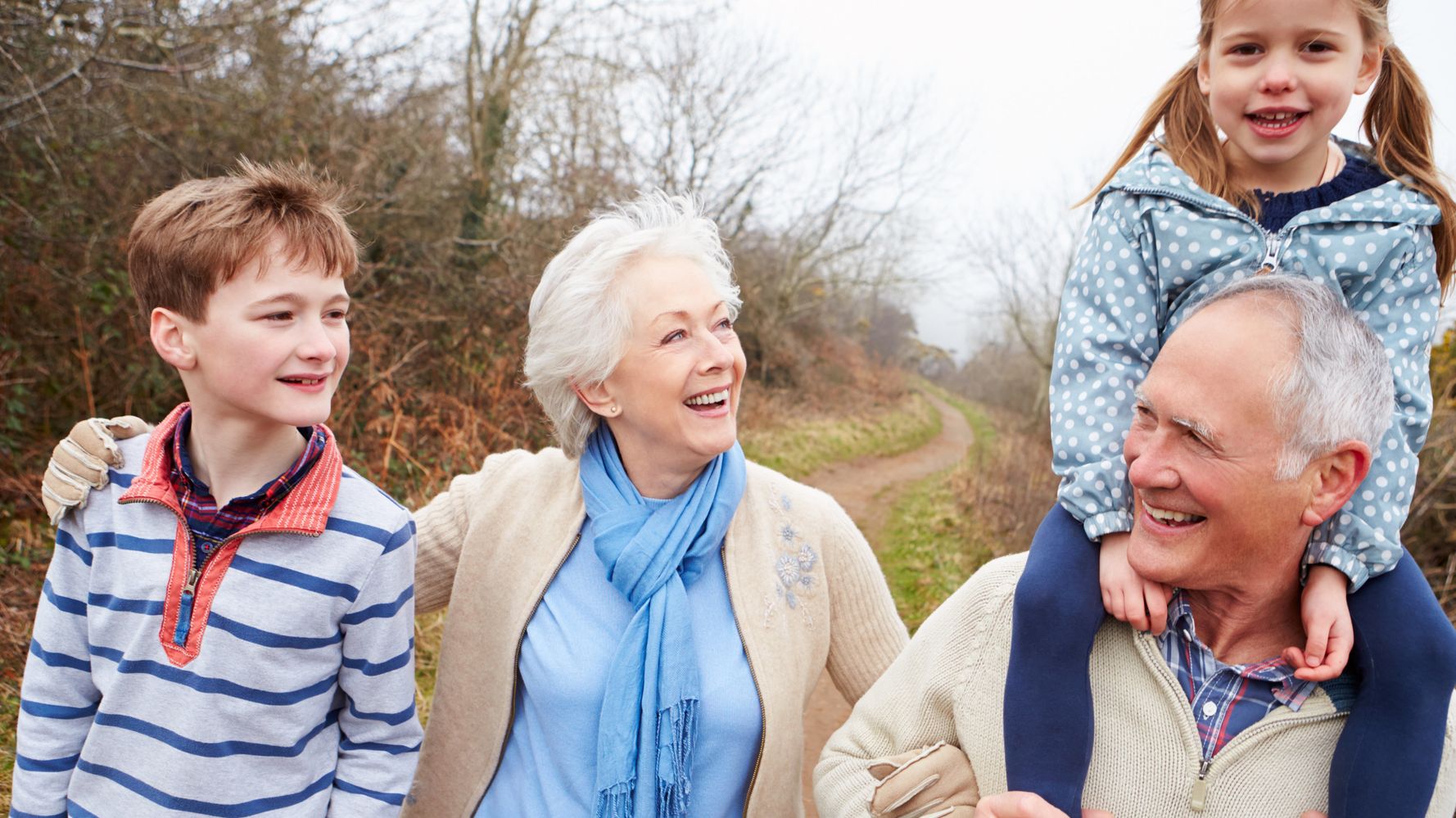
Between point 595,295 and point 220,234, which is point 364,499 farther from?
point 595,295

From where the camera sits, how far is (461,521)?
2217 mm

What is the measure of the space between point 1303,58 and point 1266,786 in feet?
4.29

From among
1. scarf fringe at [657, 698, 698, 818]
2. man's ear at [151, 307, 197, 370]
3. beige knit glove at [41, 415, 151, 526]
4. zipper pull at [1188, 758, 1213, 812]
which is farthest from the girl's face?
beige knit glove at [41, 415, 151, 526]

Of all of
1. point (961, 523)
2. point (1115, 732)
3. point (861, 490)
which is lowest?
point (961, 523)

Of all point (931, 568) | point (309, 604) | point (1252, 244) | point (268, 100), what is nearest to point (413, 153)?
point (268, 100)

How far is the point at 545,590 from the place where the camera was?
201 centimetres

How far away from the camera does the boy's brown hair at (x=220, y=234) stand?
1.58 meters

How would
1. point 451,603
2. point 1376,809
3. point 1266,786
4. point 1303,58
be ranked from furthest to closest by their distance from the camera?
point 451,603 → point 1303,58 → point 1266,786 → point 1376,809

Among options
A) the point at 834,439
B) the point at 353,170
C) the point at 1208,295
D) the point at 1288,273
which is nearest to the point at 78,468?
the point at 1208,295

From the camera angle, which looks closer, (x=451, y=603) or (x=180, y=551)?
(x=180, y=551)

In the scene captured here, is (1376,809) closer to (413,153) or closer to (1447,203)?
(1447,203)

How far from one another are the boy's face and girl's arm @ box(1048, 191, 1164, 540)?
4.51 feet

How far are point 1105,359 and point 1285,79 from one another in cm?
59

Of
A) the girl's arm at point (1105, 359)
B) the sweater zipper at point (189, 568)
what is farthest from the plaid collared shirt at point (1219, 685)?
the sweater zipper at point (189, 568)
